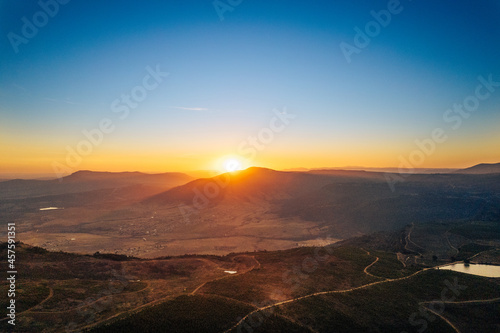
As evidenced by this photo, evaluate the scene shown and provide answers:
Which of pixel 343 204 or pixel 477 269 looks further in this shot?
pixel 343 204

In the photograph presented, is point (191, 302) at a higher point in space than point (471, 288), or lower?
higher

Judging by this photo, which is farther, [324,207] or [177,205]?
[177,205]

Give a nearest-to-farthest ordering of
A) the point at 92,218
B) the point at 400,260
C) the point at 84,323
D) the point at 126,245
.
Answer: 1. the point at 84,323
2. the point at 400,260
3. the point at 126,245
4. the point at 92,218

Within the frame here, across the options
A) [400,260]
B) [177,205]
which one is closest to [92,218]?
[177,205]

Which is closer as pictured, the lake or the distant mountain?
the lake

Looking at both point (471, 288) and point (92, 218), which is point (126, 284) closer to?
point (471, 288)

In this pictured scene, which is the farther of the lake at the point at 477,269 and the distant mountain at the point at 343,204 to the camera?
the distant mountain at the point at 343,204

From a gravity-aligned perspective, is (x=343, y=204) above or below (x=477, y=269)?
below

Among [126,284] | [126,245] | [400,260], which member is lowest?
[126,245]
